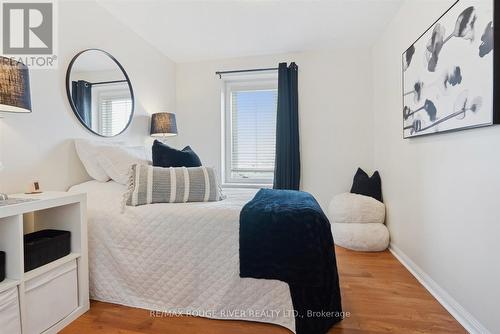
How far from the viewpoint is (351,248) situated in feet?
8.43

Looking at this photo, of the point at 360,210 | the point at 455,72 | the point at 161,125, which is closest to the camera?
the point at 455,72

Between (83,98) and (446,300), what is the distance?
2.94 metres

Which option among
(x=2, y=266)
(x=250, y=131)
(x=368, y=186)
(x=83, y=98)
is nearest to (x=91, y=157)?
(x=83, y=98)

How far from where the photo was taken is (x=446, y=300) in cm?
159

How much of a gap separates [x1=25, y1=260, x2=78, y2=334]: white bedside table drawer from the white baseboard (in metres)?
2.25

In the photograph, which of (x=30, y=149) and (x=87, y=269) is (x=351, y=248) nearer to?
(x=87, y=269)

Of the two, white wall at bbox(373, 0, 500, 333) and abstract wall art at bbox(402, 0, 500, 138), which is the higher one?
abstract wall art at bbox(402, 0, 500, 138)

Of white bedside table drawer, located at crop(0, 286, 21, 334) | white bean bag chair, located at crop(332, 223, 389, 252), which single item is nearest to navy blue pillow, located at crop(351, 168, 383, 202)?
white bean bag chair, located at crop(332, 223, 389, 252)

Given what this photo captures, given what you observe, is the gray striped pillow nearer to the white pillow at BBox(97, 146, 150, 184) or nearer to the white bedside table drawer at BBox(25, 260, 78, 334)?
the white pillow at BBox(97, 146, 150, 184)

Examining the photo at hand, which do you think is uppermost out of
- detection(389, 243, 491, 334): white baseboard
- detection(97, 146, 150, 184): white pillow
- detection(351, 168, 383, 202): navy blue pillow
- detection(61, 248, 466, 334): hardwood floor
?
detection(97, 146, 150, 184): white pillow

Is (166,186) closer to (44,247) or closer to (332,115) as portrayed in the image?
(44,247)

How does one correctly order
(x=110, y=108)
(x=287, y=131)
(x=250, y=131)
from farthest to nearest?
(x=250, y=131), (x=287, y=131), (x=110, y=108)

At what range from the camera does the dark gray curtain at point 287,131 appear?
309cm

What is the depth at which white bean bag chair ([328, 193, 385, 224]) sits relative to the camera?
8.62 ft
